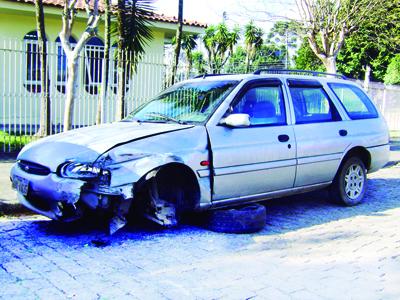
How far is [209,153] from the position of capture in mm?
5355

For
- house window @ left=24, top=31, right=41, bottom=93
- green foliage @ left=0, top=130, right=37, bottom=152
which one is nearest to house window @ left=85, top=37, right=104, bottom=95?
house window @ left=24, top=31, right=41, bottom=93

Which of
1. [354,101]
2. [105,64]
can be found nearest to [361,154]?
[354,101]

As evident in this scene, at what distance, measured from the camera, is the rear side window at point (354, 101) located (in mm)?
7137

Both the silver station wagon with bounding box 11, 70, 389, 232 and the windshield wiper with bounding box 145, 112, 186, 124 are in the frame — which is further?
the windshield wiper with bounding box 145, 112, 186, 124

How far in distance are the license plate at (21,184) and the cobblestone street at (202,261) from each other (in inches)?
19.2

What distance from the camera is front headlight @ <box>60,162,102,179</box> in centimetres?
475

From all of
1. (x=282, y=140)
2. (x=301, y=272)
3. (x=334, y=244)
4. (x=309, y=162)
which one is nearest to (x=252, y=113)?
(x=282, y=140)


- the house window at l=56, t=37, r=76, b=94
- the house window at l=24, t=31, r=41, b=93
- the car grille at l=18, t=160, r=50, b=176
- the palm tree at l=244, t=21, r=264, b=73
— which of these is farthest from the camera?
the palm tree at l=244, t=21, r=264, b=73

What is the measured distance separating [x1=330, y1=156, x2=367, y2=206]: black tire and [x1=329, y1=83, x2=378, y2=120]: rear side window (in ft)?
2.32

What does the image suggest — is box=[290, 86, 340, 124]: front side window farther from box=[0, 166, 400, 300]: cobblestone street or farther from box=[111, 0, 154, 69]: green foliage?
box=[111, 0, 154, 69]: green foliage

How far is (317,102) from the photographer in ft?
22.2

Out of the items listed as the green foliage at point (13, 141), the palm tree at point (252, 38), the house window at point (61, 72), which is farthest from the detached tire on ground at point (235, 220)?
the palm tree at point (252, 38)

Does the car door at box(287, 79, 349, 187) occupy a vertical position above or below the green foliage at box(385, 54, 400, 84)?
below

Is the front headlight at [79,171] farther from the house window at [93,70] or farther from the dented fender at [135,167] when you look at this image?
the house window at [93,70]
